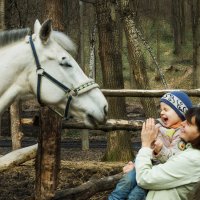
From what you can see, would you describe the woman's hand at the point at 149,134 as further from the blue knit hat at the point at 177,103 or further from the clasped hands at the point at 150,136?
the blue knit hat at the point at 177,103

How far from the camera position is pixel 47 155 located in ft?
15.1

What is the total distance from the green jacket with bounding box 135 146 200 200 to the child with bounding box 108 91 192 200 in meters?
0.19

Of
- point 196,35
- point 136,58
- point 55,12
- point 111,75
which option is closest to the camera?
point 55,12

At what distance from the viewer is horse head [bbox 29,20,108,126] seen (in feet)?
11.8

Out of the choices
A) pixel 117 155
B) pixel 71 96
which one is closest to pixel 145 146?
pixel 71 96

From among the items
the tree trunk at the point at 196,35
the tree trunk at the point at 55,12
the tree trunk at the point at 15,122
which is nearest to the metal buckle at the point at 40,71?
the tree trunk at the point at 55,12

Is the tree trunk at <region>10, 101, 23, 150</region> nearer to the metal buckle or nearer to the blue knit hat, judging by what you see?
the metal buckle

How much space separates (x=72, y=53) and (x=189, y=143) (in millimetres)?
1564

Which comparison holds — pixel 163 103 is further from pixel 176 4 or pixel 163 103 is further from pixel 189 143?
pixel 176 4

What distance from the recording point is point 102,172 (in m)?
6.74

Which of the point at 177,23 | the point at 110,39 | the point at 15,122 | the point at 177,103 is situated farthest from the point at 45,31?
the point at 177,23

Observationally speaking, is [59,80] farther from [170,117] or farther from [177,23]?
[177,23]

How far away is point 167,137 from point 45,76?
1.19 metres

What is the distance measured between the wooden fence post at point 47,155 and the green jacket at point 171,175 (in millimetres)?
2068
